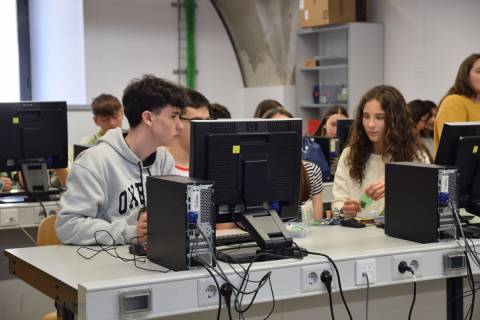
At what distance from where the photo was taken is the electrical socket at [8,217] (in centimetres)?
424

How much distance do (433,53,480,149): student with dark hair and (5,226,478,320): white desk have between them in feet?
4.72

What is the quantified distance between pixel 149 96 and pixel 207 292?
0.98m

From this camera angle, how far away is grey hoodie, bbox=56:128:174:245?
2830 mm

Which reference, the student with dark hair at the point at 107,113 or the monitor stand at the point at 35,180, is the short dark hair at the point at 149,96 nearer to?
the monitor stand at the point at 35,180

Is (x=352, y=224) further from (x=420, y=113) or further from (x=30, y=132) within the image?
(x=420, y=113)

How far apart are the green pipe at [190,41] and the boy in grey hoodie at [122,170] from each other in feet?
20.4

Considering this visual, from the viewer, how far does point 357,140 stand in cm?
388

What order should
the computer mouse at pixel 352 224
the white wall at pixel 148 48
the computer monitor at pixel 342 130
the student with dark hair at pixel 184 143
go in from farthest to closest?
the white wall at pixel 148 48 < the computer monitor at pixel 342 130 < the student with dark hair at pixel 184 143 < the computer mouse at pixel 352 224

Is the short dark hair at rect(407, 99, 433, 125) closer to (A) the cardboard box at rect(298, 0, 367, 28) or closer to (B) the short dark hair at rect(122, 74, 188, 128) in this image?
(A) the cardboard box at rect(298, 0, 367, 28)

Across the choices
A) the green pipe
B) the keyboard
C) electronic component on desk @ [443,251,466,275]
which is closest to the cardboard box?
the green pipe

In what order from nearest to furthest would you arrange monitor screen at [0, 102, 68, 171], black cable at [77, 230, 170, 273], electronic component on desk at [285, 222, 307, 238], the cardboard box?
black cable at [77, 230, 170, 273]
electronic component on desk at [285, 222, 307, 238]
monitor screen at [0, 102, 68, 171]
the cardboard box

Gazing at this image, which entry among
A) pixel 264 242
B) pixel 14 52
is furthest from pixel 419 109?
pixel 14 52

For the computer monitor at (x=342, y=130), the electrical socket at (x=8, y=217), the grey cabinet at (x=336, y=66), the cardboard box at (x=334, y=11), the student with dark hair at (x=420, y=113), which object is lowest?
the electrical socket at (x=8, y=217)

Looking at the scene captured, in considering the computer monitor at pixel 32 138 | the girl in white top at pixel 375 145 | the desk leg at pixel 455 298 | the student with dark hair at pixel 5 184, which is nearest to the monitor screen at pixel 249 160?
the desk leg at pixel 455 298
